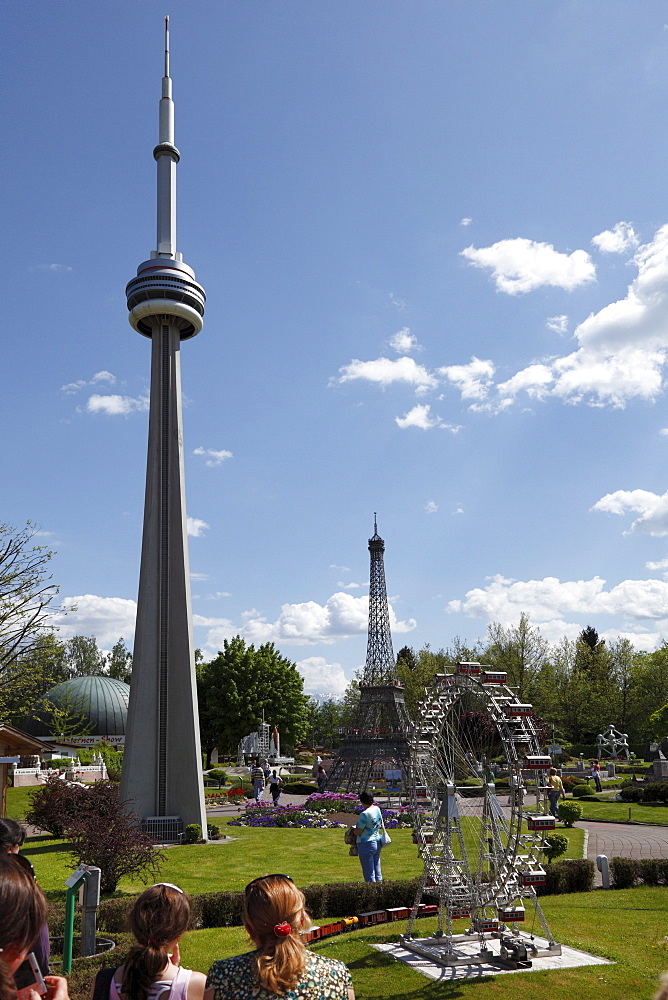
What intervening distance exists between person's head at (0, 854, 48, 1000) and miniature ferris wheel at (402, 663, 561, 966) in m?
7.37

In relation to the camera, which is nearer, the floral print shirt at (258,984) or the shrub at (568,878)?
the floral print shirt at (258,984)

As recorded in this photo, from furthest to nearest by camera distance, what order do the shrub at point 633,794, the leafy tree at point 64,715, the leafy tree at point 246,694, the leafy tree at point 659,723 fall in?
the leafy tree at point 246,694
the leafy tree at point 659,723
the shrub at point 633,794
the leafy tree at point 64,715

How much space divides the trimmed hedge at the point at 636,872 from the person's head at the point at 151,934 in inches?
541

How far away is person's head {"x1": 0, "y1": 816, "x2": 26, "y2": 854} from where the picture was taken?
194 inches

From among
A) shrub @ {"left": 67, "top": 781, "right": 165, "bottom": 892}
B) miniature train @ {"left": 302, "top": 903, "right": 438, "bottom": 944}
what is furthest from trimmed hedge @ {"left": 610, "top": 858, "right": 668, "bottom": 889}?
shrub @ {"left": 67, "top": 781, "right": 165, "bottom": 892}

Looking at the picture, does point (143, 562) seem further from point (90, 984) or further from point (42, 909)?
point (42, 909)

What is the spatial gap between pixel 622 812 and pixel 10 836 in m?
28.4

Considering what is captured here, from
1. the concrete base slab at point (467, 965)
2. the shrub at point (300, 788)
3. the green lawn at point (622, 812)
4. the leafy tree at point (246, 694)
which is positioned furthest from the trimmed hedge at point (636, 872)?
the leafy tree at point (246, 694)

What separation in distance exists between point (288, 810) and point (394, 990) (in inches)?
887

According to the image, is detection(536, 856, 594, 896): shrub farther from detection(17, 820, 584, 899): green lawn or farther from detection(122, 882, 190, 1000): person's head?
detection(122, 882, 190, 1000): person's head

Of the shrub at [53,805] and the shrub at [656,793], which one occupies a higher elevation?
the shrub at [53,805]

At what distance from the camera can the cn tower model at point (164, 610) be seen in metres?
24.6

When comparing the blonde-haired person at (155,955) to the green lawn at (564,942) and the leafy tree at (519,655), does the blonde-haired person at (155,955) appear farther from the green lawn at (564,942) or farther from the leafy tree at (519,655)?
the leafy tree at (519,655)

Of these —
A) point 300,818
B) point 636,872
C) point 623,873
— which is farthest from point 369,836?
point 300,818
